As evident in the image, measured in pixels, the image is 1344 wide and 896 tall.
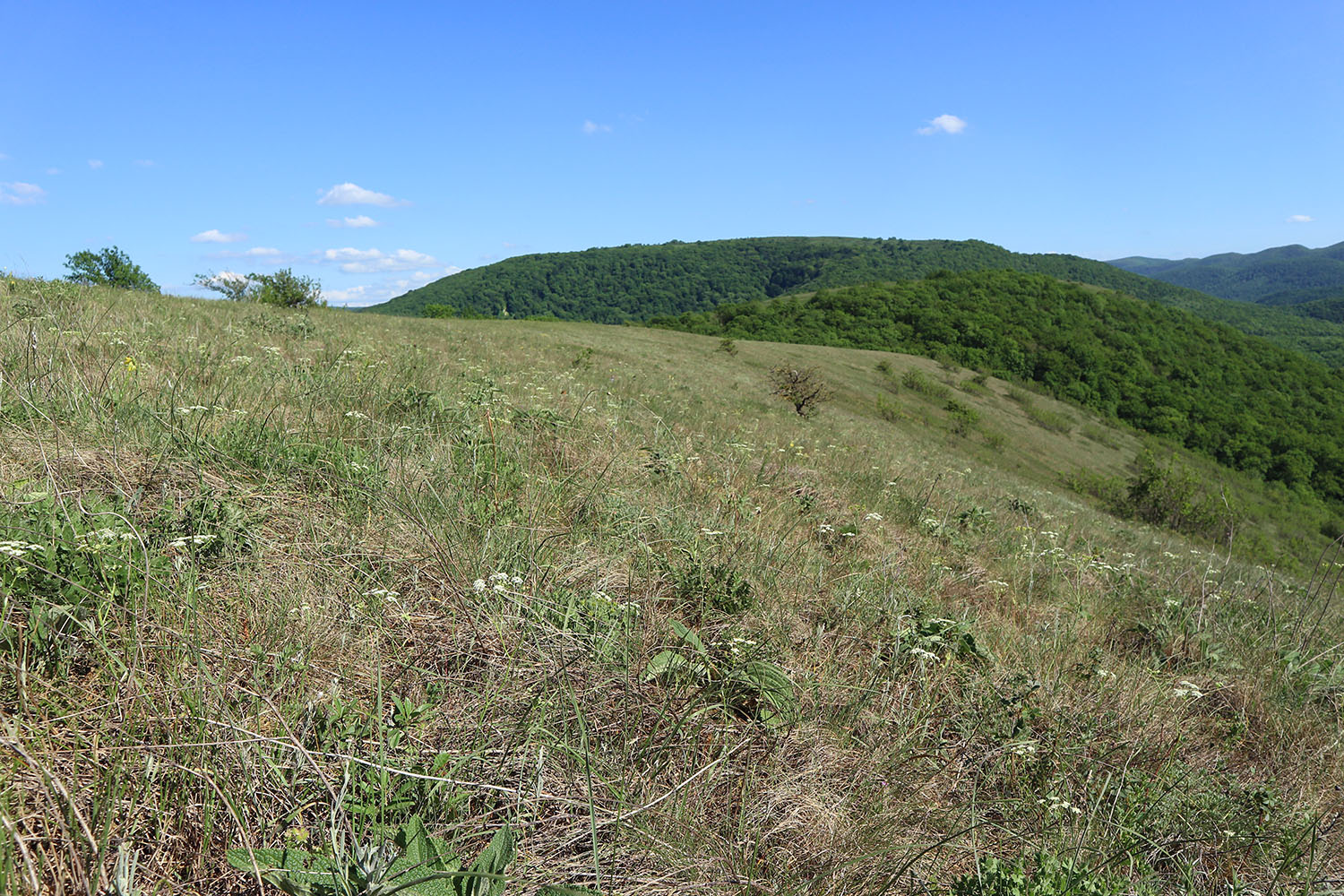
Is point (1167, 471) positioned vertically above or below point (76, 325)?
below

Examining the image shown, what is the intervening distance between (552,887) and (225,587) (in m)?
1.56

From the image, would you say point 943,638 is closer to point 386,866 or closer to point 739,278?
point 386,866

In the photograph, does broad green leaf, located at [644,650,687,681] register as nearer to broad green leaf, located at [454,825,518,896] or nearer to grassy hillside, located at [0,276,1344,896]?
grassy hillside, located at [0,276,1344,896]

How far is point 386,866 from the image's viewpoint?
138 cm

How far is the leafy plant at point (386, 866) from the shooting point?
1338mm

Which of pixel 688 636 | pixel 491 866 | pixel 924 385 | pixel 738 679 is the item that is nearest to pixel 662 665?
pixel 688 636

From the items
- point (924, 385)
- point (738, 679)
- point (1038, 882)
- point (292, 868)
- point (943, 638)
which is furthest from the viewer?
point (924, 385)

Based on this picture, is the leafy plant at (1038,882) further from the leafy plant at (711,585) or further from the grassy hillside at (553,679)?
the leafy plant at (711,585)

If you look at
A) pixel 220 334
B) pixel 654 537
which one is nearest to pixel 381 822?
pixel 654 537

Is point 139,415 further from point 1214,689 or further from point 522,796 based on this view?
point 1214,689

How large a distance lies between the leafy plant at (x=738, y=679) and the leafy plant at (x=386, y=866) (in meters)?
0.86

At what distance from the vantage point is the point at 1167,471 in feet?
72.6

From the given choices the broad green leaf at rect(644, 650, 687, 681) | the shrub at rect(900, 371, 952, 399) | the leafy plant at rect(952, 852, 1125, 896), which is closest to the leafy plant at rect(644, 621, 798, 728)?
the broad green leaf at rect(644, 650, 687, 681)

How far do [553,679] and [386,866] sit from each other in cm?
80
